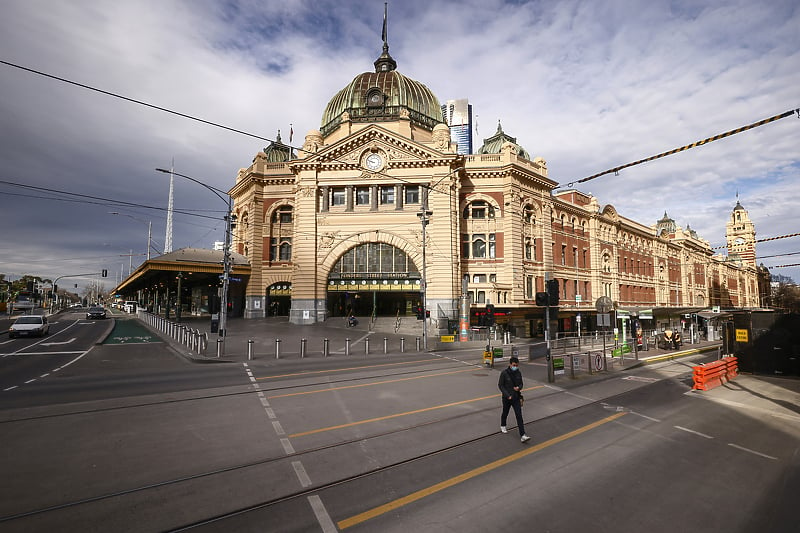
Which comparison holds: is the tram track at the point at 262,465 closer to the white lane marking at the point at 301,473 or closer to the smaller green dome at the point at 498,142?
the white lane marking at the point at 301,473

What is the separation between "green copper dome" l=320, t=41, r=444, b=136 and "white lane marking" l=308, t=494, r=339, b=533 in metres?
43.5

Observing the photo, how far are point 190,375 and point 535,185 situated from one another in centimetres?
3927

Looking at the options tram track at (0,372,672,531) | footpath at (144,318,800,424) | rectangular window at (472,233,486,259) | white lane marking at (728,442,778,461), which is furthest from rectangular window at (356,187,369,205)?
white lane marking at (728,442,778,461)

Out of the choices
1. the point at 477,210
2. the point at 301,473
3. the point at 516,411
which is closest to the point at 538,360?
the point at 516,411

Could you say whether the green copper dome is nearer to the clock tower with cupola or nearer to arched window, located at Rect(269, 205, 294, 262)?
arched window, located at Rect(269, 205, 294, 262)

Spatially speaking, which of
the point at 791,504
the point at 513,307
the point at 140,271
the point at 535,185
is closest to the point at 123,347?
the point at 140,271

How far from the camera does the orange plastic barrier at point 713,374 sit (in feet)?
46.0

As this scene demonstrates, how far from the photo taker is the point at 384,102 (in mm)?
45750

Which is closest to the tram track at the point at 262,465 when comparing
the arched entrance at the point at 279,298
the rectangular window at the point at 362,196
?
the rectangular window at the point at 362,196

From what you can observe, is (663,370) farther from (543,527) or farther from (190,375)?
(190,375)

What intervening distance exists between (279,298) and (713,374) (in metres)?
40.8

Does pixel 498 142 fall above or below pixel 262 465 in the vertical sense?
above

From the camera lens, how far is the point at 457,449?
25.9 feet

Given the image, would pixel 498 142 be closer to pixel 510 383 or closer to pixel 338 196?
pixel 338 196
